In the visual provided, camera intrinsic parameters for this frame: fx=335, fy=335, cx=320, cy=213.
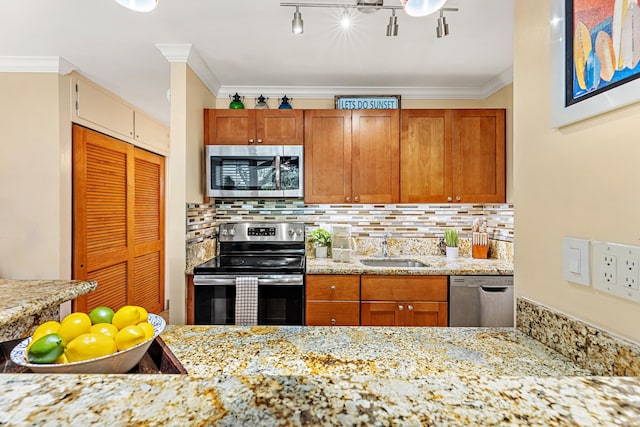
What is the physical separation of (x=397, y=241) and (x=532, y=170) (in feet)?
7.11

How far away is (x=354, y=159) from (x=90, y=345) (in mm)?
2462

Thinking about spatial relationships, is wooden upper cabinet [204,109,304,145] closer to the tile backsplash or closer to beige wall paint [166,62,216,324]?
beige wall paint [166,62,216,324]

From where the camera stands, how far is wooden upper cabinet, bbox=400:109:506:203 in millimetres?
2865

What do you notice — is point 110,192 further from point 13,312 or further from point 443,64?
point 443,64

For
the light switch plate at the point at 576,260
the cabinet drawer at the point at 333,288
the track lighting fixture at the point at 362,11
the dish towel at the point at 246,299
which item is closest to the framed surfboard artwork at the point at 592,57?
the light switch plate at the point at 576,260

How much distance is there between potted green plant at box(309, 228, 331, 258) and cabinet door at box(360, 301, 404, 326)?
2.13ft

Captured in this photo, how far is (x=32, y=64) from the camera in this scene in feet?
8.52

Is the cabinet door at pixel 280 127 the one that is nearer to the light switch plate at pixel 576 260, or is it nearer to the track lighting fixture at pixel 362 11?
the track lighting fixture at pixel 362 11

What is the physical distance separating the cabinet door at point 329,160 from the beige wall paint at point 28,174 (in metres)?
2.02

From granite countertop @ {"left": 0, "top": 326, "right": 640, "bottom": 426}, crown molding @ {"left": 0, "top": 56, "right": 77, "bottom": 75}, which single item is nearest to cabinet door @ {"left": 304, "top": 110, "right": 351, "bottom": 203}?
crown molding @ {"left": 0, "top": 56, "right": 77, "bottom": 75}

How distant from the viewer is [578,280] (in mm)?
863

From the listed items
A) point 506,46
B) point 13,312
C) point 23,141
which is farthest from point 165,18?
point 506,46

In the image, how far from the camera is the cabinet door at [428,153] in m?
2.88

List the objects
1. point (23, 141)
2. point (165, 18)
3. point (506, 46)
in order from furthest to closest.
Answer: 1. point (23, 141)
2. point (506, 46)
3. point (165, 18)
